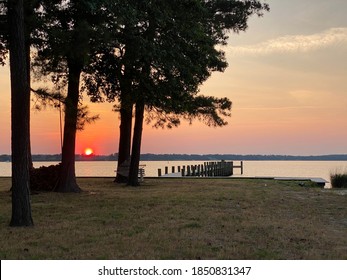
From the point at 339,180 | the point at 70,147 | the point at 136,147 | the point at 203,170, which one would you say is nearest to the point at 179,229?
the point at 70,147

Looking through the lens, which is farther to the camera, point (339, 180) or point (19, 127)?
point (339, 180)

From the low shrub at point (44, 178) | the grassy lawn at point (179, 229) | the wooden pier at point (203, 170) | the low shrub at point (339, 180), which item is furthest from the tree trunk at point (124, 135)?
the low shrub at point (339, 180)

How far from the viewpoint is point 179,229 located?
1138 centimetres

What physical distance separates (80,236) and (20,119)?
366cm

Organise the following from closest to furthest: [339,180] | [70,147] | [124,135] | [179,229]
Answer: [179,229]
[70,147]
[339,180]
[124,135]

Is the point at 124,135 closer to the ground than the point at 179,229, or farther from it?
farther from it

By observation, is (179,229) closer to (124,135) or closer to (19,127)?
(19,127)

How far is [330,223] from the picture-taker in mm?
12867

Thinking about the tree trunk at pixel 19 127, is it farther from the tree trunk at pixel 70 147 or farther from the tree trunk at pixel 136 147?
the tree trunk at pixel 136 147

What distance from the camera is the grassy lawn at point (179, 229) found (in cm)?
880

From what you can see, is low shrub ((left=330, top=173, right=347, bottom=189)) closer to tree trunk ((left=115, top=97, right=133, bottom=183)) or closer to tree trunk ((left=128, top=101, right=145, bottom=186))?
tree trunk ((left=128, top=101, right=145, bottom=186))

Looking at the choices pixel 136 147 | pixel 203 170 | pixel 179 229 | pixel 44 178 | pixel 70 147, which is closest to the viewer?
pixel 179 229

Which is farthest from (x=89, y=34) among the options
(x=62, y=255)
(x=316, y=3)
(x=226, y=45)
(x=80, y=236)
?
(x=226, y=45)

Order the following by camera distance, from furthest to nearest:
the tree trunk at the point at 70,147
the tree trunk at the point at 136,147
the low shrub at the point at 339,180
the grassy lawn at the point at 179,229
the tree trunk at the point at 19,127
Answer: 1. the low shrub at the point at 339,180
2. the tree trunk at the point at 136,147
3. the tree trunk at the point at 70,147
4. the tree trunk at the point at 19,127
5. the grassy lawn at the point at 179,229
